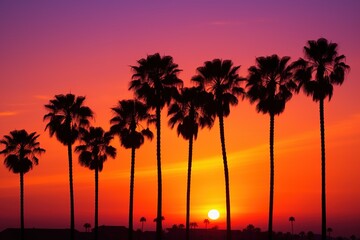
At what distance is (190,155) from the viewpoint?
68.6 m

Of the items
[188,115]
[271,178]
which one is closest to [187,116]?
[188,115]

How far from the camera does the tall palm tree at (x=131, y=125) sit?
69188 mm

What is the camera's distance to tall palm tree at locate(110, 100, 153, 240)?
227 feet

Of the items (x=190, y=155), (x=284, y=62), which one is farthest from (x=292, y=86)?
(x=190, y=155)

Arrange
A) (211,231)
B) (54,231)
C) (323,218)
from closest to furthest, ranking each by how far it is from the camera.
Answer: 1. (323,218)
2. (54,231)
3. (211,231)

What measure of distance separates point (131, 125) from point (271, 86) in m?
16.4

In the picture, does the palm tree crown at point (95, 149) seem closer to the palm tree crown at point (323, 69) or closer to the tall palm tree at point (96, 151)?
the tall palm tree at point (96, 151)

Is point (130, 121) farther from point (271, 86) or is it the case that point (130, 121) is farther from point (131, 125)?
point (271, 86)

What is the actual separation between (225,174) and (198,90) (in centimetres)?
859

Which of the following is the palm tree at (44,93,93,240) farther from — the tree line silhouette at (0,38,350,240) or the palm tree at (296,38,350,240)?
the palm tree at (296,38,350,240)

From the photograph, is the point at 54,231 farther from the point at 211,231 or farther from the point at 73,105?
the point at 73,105

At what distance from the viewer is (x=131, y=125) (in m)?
70.3

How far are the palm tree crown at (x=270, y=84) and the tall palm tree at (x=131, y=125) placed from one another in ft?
40.3

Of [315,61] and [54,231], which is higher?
[315,61]
